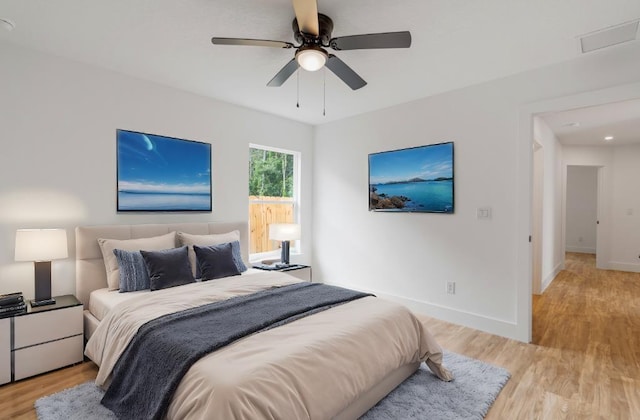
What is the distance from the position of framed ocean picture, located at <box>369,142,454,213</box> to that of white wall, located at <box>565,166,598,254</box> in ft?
22.1

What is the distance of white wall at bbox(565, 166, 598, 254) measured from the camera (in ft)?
26.4

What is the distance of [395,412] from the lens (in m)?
2.02

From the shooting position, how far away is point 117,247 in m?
2.91

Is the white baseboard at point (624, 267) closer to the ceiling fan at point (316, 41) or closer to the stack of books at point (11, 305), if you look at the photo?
the ceiling fan at point (316, 41)

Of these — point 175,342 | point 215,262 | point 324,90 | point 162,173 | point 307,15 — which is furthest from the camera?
point 324,90

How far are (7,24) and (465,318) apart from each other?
15.6 ft

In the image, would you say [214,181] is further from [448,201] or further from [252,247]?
[448,201]

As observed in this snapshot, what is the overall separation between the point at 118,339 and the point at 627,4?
3.89m

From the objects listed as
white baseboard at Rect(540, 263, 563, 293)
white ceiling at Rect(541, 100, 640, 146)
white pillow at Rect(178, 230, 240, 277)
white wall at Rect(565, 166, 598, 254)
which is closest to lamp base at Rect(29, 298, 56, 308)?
white pillow at Rect(178, 230, 240, 277)

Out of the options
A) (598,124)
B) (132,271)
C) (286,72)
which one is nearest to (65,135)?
(132,271)

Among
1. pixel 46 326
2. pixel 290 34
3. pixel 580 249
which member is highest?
pixel 290 34

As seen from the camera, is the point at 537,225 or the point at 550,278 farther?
the point at 550,278

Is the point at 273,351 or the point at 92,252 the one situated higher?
the point at 92,252

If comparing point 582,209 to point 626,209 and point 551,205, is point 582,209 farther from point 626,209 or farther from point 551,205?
point 551,205
